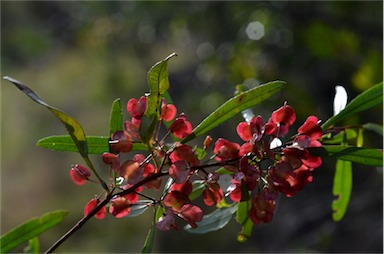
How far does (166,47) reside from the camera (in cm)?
200

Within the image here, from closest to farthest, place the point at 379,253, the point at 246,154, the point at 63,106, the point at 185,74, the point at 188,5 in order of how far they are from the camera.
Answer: the point at 246,154 < the point at 379,253 < the point at 188,5 < the point at 185,74 < the point at 63,106

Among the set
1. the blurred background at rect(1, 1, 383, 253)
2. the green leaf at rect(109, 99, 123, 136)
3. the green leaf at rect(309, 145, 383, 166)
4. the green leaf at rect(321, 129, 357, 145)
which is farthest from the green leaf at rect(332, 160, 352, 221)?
the blurred background at rect(1, 1, 383, 253)

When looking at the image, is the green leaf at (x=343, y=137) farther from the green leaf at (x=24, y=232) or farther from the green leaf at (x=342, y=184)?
the green leaf at (x=24, y=232)

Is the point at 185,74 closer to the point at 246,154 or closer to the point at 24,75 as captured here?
the point at 24,75

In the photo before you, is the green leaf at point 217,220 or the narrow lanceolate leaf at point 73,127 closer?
the narrow lanceolate leaf at point 73,127

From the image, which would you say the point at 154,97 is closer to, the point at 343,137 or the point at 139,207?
the point at 139,207

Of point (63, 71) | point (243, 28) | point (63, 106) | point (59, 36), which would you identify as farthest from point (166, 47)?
point (63, 106)

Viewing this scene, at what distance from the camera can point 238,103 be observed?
421 mm

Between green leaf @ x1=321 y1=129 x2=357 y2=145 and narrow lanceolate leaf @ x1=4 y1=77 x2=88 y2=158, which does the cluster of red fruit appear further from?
green leaf @ x1=321 y1=129 x2=357 y2=145

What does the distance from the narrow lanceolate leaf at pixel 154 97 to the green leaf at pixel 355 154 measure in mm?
127

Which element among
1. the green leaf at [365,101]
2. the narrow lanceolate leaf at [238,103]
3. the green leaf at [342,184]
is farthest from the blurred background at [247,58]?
the narrow lanceolate leaf at [238,103]

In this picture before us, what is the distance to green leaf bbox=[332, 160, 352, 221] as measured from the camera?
2.00ft

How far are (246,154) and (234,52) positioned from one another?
3.53 ft

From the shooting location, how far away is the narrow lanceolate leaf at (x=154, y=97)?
0.38 m
